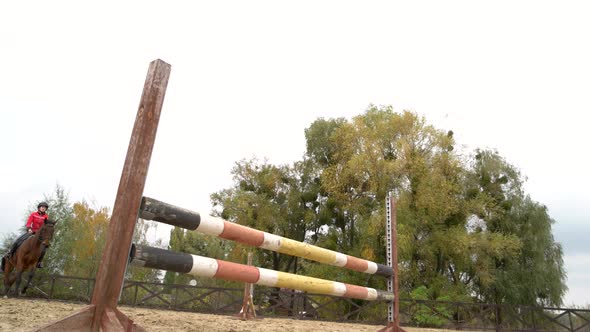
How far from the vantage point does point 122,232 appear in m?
2.27

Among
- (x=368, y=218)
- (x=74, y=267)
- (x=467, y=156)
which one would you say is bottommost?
(x=74, y=267)

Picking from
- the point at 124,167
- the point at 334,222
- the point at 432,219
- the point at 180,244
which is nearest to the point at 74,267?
the point at 180,244

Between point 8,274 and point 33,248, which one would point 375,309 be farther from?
point 8,274

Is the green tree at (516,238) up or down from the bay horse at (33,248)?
up

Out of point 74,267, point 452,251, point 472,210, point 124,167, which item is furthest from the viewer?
point 74,267

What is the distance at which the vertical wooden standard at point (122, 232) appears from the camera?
2.19 metres

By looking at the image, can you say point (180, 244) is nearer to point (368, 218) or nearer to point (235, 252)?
point (235, 252)

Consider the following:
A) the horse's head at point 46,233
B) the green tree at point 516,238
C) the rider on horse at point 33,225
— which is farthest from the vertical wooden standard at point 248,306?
the green tree at point 516,238

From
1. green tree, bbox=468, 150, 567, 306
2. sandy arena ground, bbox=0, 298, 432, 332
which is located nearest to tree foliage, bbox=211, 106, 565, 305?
green tree, bbox=468, 150, 567, 306

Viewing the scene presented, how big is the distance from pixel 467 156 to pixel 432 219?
162 inches

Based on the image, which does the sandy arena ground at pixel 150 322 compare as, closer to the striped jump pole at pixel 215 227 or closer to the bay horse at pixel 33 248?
the striped jump pole at pixel 215 227

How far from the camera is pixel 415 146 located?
1944 centimetres

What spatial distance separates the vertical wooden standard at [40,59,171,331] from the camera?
219 centimetres

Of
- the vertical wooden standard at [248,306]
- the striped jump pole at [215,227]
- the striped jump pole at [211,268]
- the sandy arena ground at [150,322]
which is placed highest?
the striped jump pole at [215,227]
